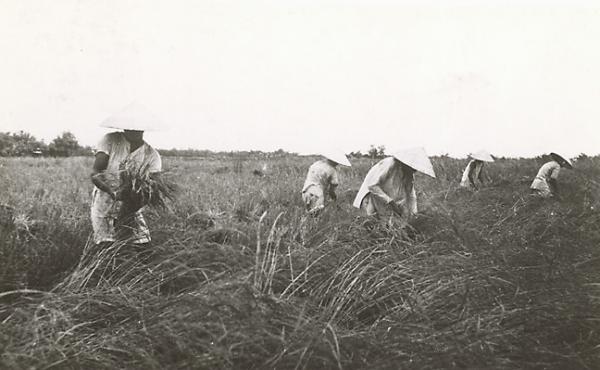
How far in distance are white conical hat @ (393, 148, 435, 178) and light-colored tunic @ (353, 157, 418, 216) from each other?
0.12 meters

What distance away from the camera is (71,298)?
248 cm

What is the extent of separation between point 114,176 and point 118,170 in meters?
0.05

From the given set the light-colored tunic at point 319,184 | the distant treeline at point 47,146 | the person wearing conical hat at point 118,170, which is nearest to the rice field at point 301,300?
the person wearing conical hat at point 118,170

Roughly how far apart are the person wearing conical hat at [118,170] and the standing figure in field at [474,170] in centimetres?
618

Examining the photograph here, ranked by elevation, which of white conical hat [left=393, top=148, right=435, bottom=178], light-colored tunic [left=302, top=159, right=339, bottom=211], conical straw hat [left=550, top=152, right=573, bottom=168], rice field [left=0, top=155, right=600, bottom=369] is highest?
conical straw hat [left=550, top=152, right=573, bottom=168]

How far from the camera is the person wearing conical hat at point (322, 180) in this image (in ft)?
17.2

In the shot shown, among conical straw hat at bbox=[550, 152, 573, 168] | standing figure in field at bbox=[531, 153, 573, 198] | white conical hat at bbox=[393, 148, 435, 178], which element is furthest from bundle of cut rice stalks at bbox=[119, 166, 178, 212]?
conical straw hat at bbox=[550, 152, 573, 168]

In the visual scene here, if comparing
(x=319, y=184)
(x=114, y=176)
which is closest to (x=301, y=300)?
(x=114, y=176)

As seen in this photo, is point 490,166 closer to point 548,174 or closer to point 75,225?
point 548,174

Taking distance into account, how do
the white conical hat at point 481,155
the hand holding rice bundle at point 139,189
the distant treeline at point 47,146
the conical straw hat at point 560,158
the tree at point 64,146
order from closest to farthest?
the hand holding rice bundle at point 139,189 < the conical straw hat at point 560,158 < the white conical hat at point 481,155 < the distant treeline at point 47,146 < the tree at point 64,146

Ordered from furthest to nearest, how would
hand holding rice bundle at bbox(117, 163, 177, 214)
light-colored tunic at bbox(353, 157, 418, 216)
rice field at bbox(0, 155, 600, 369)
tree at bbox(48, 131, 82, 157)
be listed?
tree at bbox(48, 131, 82, 157), light-colored tunic at bbox(353, 157, 418, 216), hand holding rice bundle at bbox(117, 163, 177, 214), rice field at bbox(0, 155, 600, 369)

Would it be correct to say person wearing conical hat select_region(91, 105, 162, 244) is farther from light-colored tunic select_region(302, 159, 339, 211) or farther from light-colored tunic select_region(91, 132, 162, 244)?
light-colored tunic select_region(302, 159, 339, 211)

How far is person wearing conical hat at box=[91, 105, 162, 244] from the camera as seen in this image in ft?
11.0

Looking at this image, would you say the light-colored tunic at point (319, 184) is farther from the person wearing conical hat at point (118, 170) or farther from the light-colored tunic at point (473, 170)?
the light-colored tunic at point (473, 170)
